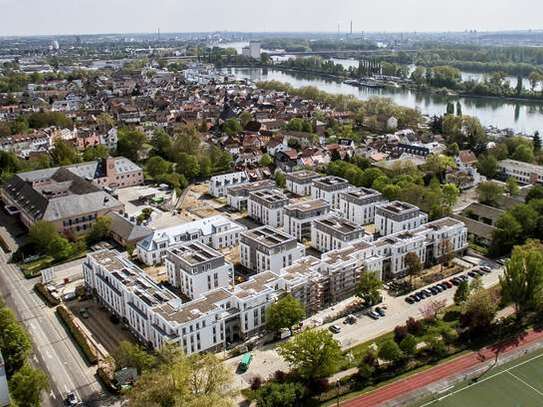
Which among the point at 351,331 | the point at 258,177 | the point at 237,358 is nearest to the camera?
the point at 237,358

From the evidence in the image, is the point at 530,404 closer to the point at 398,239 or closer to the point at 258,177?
the point at 398,239

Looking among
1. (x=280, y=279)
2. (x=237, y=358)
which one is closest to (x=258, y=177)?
(x=280, y=279)

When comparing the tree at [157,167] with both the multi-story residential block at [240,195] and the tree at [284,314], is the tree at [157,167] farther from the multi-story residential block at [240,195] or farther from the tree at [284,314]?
the tree at [284,314]

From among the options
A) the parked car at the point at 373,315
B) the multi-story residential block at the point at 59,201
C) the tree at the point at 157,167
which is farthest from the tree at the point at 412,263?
the tree at the point at 157,167

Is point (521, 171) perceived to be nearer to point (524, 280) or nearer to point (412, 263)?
point (412, 263)

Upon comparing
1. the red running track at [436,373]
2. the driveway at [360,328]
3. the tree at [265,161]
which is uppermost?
the tree at [265,161]

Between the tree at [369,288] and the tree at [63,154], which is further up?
the tree at [63,154]
